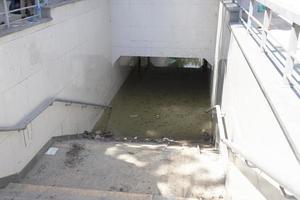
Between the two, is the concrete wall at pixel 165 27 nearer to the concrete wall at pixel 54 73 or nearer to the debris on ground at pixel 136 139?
the concrete wall at pixel 54 73

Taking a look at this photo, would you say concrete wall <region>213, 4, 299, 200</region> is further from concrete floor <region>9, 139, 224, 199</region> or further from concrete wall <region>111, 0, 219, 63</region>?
concrete wall <region>111, 0, 219, 63</region>

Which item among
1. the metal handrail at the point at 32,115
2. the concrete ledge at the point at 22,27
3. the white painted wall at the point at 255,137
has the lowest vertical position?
the metal handrail at the point at 32,115

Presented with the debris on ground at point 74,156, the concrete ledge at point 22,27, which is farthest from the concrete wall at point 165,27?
the debris on ground at point 74,156

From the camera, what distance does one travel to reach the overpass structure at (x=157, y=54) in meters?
2.43

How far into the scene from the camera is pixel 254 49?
3.88 metres

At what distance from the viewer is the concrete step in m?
3.59

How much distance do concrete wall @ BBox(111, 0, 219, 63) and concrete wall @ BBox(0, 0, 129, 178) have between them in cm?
44

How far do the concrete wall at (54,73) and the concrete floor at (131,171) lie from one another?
42 centimetres

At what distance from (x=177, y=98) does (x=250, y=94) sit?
6329mm

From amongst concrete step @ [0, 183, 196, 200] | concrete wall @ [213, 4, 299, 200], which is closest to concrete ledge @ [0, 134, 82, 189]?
concrete step @ [0, 183, 196, 200]

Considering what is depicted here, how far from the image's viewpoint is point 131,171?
4.51 meters

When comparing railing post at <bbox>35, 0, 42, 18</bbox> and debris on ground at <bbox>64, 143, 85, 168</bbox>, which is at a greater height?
railing post at <bbox>35, 0, 42, 18</bbox>

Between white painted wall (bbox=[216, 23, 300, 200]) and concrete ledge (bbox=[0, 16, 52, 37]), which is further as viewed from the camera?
concrete ledge (bbox=[0, 16, 52, 37])

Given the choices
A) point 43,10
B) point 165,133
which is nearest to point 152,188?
point 43,10
